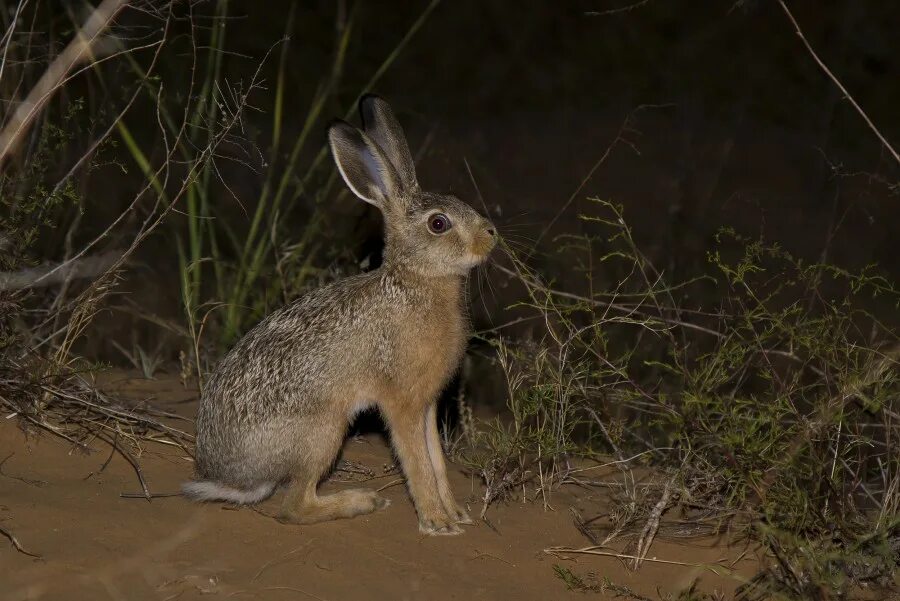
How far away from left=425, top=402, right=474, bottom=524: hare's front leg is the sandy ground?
0.10m

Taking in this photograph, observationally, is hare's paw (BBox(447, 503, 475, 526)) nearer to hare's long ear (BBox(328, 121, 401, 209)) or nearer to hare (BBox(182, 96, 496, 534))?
hare (BBox(182, 96, 496, 534))

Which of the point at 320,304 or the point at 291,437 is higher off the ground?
the point at 320,304

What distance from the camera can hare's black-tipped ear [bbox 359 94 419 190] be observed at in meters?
4.90

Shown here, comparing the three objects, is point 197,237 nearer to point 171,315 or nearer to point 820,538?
point 171,315

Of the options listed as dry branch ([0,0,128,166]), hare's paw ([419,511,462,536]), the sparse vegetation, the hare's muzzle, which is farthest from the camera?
the hare's muzzle

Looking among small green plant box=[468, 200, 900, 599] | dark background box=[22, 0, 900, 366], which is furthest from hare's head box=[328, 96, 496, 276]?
dark background box=[22, 0, 900, 366]

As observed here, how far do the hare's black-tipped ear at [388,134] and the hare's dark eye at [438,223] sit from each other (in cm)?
19

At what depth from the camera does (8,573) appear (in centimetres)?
379

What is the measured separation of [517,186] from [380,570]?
5995mm

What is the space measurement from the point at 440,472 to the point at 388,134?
1383 mm

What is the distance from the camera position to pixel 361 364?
472 cm

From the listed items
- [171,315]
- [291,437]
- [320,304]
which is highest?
[320,304]

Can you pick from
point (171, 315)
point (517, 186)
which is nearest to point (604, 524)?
point (171, 315)

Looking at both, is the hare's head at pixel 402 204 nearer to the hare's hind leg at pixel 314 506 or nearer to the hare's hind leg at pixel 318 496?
the hare's hind leg at pixel 318 496
